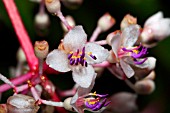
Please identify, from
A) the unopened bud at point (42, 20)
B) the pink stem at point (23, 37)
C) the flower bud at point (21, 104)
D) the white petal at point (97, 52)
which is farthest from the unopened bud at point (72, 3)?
the flower bud at point (21, 104)

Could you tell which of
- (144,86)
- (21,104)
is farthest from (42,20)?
(21,104)

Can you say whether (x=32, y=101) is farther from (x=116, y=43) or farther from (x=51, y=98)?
(x=116, y=43)

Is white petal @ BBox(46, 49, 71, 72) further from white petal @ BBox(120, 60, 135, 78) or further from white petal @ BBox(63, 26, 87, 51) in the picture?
white petal @ BBox(120, 60, 135, 78)

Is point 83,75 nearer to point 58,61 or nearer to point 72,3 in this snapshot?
point 58,61

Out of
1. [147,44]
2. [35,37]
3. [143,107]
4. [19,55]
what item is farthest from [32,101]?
[143,107]

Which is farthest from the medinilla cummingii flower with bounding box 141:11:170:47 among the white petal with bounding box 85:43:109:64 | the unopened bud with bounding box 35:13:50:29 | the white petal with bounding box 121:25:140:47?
the unopened bud with bounding box 35:13:50:29

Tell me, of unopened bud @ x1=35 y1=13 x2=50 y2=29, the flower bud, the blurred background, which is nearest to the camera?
the flower bud
